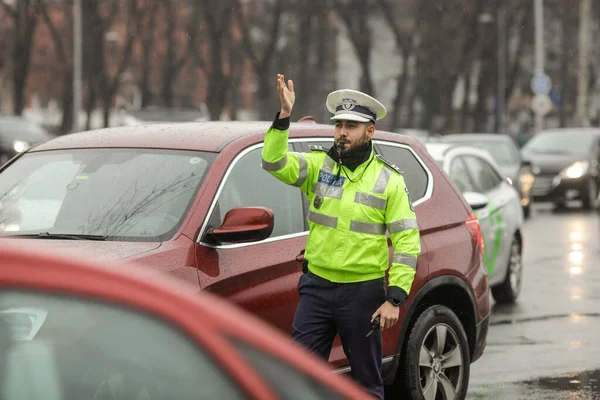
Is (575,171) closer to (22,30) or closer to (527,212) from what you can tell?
(527,212)

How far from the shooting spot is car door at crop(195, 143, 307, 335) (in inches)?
214

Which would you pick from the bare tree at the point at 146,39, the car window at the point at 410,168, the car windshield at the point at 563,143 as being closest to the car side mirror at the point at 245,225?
the car window at the point at 410,168

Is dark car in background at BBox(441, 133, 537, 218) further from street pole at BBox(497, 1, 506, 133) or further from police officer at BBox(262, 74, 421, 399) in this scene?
street pole at BBox(497, 1, 506, 133)

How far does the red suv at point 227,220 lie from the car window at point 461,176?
4677 mm

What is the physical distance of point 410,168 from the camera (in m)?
6.90

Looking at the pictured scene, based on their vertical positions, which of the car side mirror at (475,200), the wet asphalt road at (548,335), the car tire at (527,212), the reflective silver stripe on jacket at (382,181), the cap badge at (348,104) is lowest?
the car tire at (527,212)

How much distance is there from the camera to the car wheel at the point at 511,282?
38.9 feet

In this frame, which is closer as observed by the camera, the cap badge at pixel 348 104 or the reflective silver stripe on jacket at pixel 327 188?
the reflective silver stripe on jacket at pixel 327 188

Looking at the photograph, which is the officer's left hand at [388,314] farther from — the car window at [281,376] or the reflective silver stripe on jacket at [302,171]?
the car window at [281,376]

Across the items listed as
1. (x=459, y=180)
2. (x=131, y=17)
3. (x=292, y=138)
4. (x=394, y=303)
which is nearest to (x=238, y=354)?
(x=394, y=303)

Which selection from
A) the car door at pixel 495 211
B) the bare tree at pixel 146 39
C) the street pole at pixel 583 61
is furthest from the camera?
the bare tree at pixel 146 39

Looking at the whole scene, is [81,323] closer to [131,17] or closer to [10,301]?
[10,301]

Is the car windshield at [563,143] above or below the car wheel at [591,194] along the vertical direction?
above

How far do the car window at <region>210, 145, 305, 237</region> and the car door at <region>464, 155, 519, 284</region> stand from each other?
5.00 m
